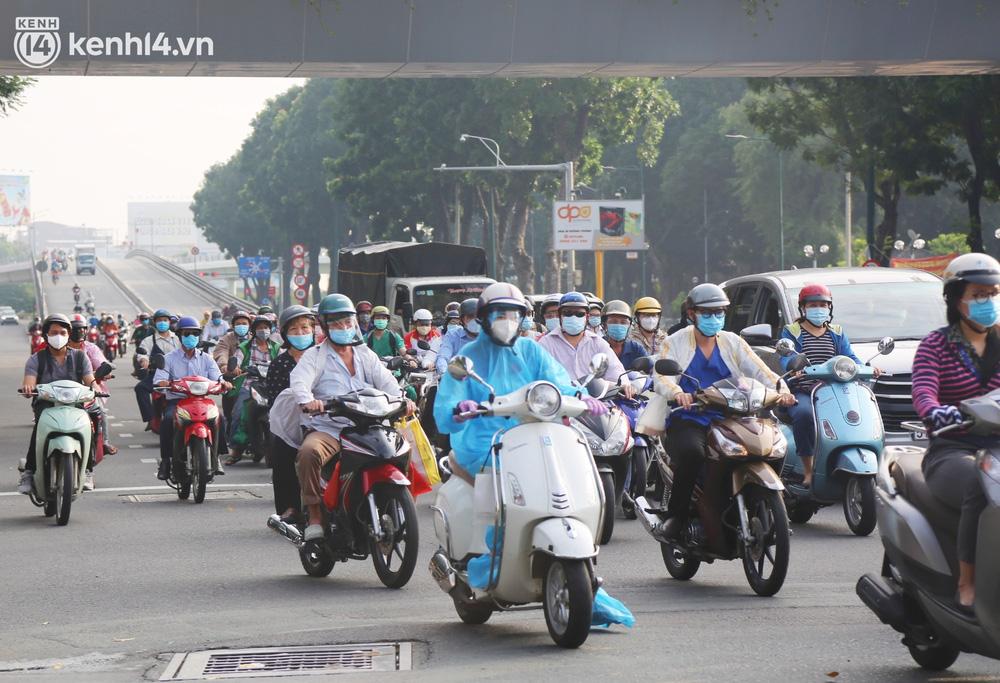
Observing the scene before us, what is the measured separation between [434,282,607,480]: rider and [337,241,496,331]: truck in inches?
897

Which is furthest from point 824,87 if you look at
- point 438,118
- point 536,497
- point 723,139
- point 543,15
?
point 723,139

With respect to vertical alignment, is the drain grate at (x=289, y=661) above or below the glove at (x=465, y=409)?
below

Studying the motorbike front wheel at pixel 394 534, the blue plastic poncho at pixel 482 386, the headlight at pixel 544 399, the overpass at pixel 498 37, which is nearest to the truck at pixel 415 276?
the overpass at pixel 498 37

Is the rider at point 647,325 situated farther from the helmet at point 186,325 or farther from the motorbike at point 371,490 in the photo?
the motorbike at point 371,490

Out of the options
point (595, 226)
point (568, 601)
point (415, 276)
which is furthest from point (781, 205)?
point (568, 601)

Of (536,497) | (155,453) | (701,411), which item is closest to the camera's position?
(536,497)

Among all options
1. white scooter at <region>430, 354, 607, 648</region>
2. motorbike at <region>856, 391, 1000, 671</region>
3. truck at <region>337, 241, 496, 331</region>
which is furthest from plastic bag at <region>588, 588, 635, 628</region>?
truck at <region>337, 241, 496, 331</region>

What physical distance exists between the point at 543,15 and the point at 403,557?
1680 centimetres

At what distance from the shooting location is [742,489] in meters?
9.53

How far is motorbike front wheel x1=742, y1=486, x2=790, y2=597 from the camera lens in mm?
9188

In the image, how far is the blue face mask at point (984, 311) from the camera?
22.7ft

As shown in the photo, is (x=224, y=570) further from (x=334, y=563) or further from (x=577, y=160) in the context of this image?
(x=577, y=160)

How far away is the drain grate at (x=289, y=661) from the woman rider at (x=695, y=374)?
2214mm

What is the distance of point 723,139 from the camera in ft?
269
